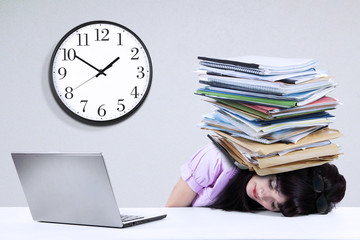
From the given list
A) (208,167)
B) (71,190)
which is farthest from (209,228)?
(208,167)

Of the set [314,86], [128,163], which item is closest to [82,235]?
[314,86]

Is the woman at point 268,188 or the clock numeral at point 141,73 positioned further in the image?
the clock numeral at point 141,73

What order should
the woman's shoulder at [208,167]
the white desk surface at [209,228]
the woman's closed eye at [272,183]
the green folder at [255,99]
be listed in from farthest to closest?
the woman's shoulder at [208,167]
the woman's closed eye at [272,183]
the green folder at [255,99]
the white desk surface at [209,228]

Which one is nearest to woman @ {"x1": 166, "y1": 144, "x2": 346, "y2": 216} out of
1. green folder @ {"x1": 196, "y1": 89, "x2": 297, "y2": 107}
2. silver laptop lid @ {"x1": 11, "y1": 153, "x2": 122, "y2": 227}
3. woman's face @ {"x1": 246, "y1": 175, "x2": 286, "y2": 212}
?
woman's face @ {"x1": 246, "y1": 175, "x2": 286, "y2": 212}

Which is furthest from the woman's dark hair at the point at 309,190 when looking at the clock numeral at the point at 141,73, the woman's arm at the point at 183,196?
the clock numeral at the point at 141,73

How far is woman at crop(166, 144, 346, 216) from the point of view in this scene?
1155 millimetres

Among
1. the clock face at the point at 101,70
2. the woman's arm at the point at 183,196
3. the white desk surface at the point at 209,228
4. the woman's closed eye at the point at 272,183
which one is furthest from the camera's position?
the clock face at the point at 101,70

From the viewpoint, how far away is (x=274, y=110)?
42.9 inches

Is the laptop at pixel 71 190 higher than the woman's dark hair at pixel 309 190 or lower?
higher

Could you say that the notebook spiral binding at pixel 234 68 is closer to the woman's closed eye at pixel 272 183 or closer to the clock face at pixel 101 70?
the woman's closed eye at pixel 272 183

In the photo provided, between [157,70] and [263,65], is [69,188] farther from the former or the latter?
[157,70]

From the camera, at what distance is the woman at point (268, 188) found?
1155 mm

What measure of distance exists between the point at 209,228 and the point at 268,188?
0.32 meters

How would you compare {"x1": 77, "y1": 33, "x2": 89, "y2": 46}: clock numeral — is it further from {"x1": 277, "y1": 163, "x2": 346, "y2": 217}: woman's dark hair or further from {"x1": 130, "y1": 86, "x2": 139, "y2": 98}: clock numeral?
{"x1": 277, "y1": 163, "x2": 346, "y2": 217}: woman's dark hair
